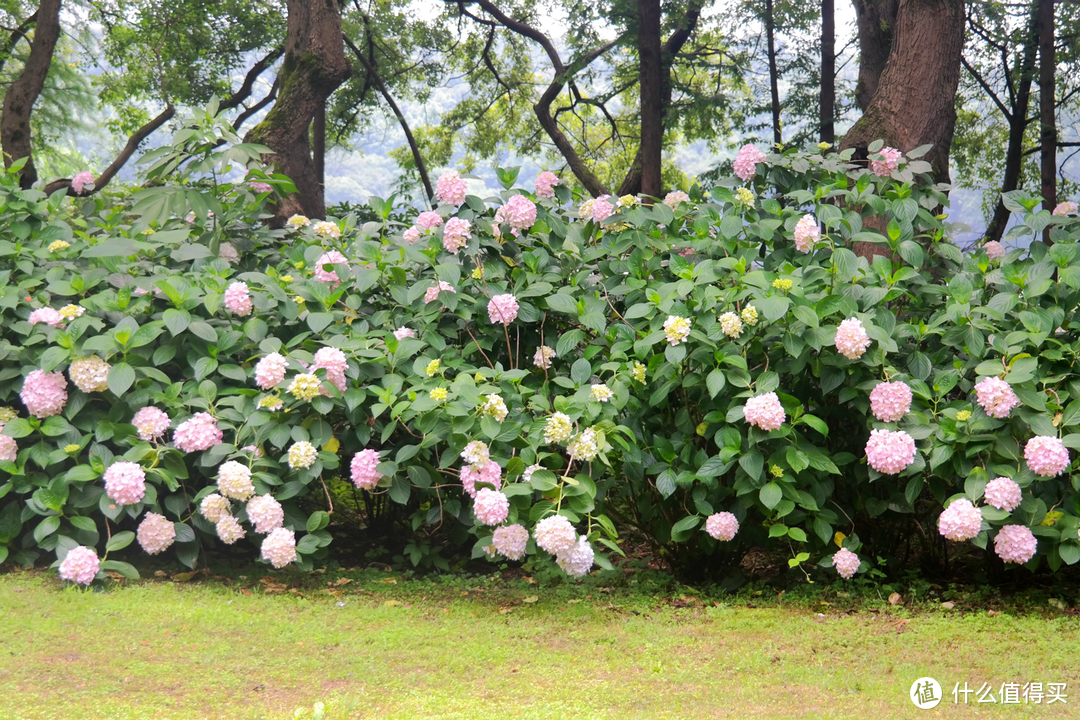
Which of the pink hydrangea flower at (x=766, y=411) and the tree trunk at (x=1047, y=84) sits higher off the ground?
the tree trunk at (x=1047, y=84)

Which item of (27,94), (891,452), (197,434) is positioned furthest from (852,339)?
(27,94)

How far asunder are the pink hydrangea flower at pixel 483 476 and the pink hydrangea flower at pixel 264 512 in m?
0.72

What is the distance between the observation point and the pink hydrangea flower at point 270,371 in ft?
10.7

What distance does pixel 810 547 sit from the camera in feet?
11.4

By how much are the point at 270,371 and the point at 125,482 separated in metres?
0.65

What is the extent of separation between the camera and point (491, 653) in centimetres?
269

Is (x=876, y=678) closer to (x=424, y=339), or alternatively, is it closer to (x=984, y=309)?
(x=984, y=309)

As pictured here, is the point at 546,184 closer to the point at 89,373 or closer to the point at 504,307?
the point at 504,307

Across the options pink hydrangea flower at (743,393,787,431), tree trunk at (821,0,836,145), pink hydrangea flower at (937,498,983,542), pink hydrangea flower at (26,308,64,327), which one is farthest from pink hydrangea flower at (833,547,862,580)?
tree trunk at (821,0,836,145)

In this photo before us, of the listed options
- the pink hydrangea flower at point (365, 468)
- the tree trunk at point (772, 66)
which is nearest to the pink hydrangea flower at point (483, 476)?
the pink hydrangea flower at point (365, 468)

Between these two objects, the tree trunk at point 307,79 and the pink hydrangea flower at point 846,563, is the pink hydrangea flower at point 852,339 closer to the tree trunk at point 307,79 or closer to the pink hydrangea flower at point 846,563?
the pink hydrangea flower at point 846,563

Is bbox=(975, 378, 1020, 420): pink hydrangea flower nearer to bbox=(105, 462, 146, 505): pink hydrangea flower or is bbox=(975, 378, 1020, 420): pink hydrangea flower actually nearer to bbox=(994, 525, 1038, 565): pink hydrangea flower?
bbox=(994, 525, 1038, 565): pink hydrangea flower

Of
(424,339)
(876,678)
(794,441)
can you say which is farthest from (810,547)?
(424,339)

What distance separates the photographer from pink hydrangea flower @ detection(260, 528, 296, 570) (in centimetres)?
312
